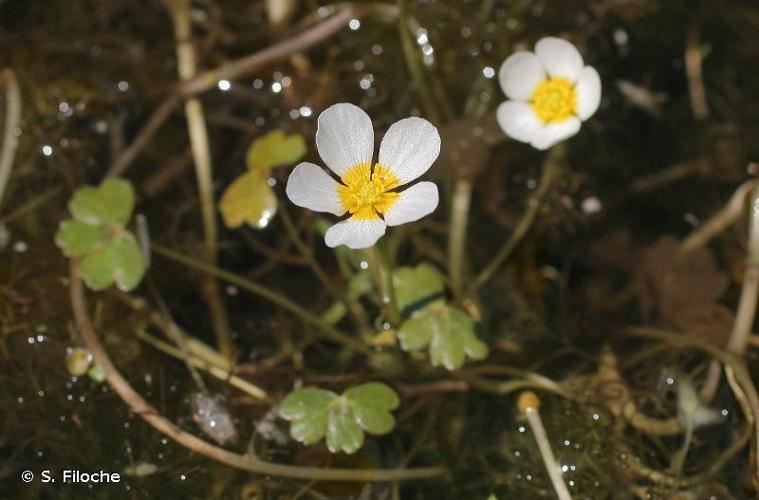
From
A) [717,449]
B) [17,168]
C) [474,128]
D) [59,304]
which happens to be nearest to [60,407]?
[59,304]

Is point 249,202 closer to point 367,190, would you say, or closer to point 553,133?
point 367,190

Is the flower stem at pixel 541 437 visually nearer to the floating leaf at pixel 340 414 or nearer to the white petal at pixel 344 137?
the floating leaf at pixel 340 414

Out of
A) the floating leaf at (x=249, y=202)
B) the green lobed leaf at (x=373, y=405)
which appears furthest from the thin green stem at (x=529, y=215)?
the floating leaf at (x=249, y=202)

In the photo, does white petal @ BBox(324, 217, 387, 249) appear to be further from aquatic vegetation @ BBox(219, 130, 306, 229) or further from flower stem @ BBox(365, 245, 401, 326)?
aquatic vegetation @ BBox(219, 130, 306, 229)

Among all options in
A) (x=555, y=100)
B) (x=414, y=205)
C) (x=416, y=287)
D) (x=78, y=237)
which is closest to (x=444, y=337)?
(x=416, y=287)

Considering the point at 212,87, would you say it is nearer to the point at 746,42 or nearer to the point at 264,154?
the point at 264,154
